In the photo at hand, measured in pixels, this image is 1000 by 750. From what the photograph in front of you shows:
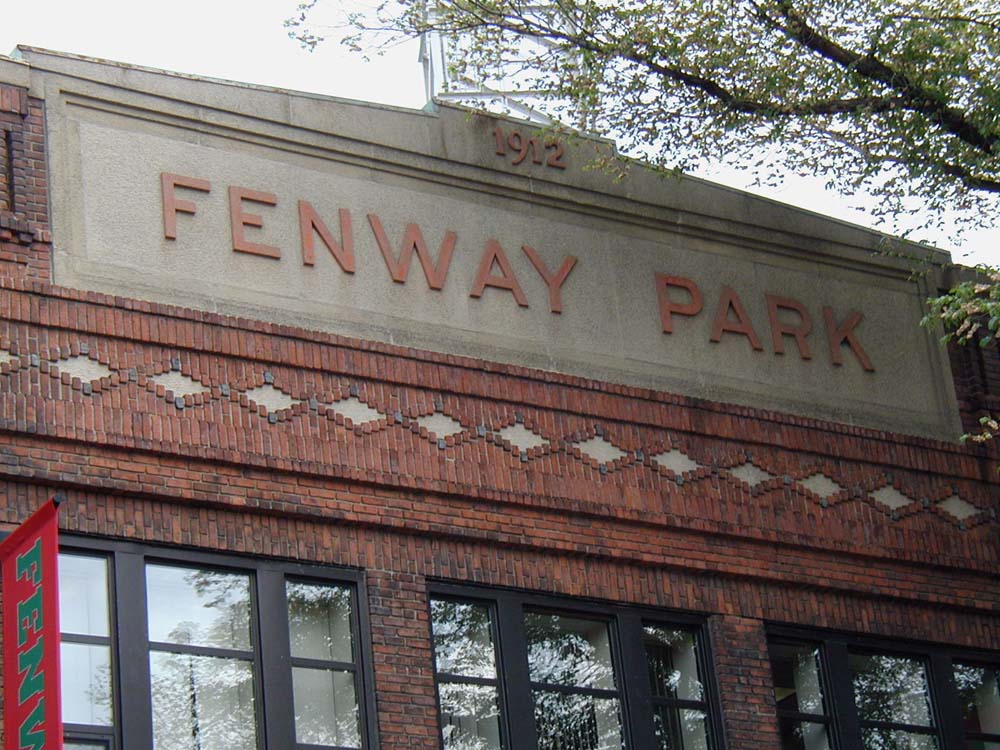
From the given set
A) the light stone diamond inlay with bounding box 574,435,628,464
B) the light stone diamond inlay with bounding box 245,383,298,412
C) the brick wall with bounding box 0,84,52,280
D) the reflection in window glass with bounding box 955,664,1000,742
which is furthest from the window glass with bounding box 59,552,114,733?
the reflection in window glass with bounding box 955,664,1000,742

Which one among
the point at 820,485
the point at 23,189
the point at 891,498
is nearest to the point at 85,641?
the point at 23,189

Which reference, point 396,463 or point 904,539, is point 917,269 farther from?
point 396,463

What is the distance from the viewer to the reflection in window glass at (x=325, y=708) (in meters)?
16.0

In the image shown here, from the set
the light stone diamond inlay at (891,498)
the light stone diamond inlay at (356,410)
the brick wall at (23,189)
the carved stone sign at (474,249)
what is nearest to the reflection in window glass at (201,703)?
the light stone diamond inlay at (356,410)

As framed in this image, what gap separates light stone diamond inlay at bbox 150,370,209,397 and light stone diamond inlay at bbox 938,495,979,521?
818 cm

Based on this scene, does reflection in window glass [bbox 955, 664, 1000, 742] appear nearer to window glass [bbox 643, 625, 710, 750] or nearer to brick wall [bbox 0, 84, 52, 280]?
window glass [bbox 643, 625, 710, 750]

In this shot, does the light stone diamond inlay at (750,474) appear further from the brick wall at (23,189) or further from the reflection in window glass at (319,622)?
the brick wall at (23,189)

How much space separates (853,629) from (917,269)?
4.41m

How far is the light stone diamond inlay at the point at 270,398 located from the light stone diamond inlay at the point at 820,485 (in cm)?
555

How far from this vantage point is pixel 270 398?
670 inches

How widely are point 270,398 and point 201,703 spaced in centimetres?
282

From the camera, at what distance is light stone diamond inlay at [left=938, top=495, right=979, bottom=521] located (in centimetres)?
2055

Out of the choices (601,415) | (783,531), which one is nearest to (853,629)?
(783,531)

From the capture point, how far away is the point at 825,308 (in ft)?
68.8
